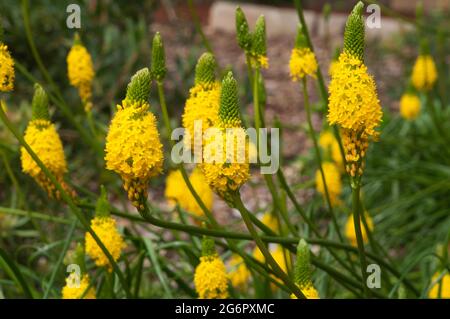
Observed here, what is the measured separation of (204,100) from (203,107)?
0.06ft

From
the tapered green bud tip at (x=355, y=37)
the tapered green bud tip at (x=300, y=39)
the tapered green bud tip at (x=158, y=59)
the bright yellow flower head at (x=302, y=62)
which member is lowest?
the tapered green bud tip at (x=355, y=37)

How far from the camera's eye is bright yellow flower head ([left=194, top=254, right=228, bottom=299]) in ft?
7.29

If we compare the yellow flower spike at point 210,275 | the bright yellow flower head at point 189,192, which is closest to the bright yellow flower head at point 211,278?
the yellow flower spike at point 210,275

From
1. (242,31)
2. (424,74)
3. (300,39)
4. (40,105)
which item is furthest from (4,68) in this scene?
(424,74)

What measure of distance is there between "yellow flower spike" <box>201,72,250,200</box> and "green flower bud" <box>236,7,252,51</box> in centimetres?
58

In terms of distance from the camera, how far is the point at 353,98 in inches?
71.1

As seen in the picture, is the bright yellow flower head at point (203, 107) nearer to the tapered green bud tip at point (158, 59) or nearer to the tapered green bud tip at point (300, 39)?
the tapered green bud tip at point (158, 59)

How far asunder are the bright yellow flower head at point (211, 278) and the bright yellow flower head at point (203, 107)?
35 cm

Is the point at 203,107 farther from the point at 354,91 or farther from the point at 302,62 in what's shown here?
the point at 302,62

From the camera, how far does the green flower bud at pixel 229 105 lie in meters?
1.78

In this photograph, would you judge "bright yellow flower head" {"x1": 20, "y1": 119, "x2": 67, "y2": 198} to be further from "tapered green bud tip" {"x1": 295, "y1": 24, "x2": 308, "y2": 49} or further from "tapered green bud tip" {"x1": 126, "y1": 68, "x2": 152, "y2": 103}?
"tapered green bud tip" {"x1": 295, "y1": 24, "x2": 308, "y2": 49}

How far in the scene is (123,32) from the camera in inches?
237

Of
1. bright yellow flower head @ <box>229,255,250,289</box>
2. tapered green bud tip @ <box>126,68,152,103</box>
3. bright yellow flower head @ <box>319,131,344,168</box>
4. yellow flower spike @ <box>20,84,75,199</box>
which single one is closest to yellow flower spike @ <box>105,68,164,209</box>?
tapered green bud tip @ <box>126,68,152,103</box>
